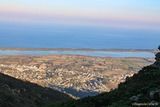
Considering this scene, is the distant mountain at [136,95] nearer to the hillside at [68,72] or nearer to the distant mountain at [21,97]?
the distant mountain at [21,97]

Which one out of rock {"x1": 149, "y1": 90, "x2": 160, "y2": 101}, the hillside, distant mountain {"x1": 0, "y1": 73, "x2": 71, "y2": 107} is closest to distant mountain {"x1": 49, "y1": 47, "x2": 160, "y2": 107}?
Answer: rock {"x1": 149, "y1": 90, "x2": 160, "y2": 101}

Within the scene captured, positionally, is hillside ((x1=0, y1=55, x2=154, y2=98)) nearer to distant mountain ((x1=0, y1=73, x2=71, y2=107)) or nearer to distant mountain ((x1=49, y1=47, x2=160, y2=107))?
distant mountain ((x1=0, y1=73, x2=71, y2=107))

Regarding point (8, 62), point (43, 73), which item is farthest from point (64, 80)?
point (8, 62)

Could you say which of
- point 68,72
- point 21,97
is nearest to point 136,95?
point 21,97

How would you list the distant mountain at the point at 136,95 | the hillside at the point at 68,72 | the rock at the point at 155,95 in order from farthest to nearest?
the hillside at the point at 68,72
the distant mountain at the point at 136,95
the rock at the point at 155,95

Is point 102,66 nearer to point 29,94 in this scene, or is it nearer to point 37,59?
point 37,59

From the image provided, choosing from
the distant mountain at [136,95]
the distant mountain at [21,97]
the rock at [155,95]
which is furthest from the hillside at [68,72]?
the rock at [155,95]

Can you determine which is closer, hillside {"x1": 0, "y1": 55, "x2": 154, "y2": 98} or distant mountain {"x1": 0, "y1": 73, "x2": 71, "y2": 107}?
distant mountain {"x1": 0, "y1": 73, "x2": 71, "y2": 107}

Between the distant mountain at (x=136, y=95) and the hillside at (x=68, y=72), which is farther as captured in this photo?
the hillside at (x=68, y=72)
